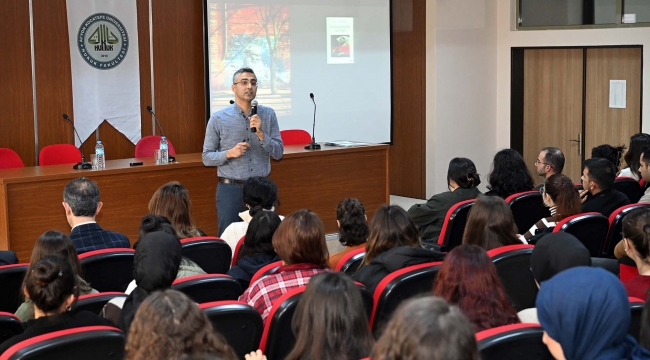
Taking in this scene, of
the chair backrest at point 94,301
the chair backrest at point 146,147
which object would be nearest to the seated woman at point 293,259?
the chair backrest at point 94,301

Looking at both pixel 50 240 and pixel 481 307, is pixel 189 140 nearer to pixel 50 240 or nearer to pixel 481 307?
pixel 50 240

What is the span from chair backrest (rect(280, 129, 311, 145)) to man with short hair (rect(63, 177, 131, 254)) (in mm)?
3664

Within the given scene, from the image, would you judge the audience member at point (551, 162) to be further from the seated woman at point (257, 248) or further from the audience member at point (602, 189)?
the seated woman at point (257, 248)

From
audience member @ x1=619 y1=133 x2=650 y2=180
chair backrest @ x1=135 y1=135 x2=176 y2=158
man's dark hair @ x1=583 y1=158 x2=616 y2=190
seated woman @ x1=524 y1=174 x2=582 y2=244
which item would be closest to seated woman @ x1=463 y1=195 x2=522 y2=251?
seated woman @ x1=524 y1=174 x2=582 y2=244

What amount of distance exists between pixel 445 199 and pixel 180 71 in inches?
159

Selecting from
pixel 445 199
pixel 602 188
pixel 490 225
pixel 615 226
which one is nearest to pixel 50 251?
pixel 490 225

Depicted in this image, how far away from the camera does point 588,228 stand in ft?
13.0

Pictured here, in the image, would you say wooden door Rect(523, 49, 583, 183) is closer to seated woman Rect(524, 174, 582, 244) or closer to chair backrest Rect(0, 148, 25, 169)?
seated woman Rect(524, 174, 582, 244)

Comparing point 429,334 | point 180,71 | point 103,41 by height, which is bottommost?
point 429,334

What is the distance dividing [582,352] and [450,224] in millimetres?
2583

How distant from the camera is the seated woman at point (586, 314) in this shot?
1.82 meters

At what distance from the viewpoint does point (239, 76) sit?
205 inches

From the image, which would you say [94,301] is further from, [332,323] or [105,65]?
[105,65]

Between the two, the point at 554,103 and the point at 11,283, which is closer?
the point at 11,283
